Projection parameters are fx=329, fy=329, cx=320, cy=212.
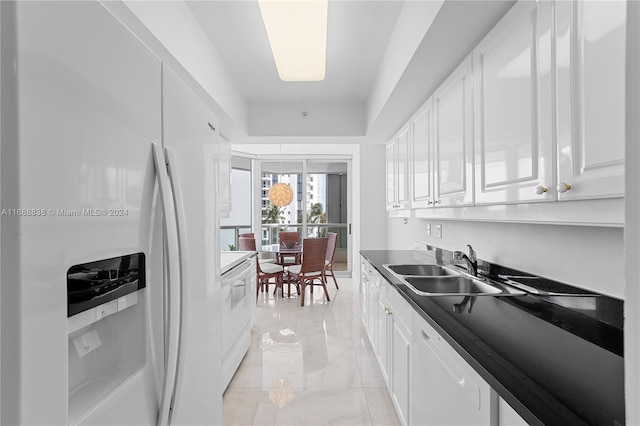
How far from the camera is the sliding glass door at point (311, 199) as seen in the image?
6539 mm

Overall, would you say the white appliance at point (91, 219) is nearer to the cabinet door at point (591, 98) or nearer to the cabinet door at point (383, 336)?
the cabinet door at point (591, 98)

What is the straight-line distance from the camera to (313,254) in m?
4.63

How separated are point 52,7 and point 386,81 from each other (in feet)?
8.21

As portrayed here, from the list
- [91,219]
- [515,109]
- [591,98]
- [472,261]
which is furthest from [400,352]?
[91,219]

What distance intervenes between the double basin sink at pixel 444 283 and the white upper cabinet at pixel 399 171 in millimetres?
624

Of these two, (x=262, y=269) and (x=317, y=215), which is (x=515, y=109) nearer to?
(x=262, y=269)

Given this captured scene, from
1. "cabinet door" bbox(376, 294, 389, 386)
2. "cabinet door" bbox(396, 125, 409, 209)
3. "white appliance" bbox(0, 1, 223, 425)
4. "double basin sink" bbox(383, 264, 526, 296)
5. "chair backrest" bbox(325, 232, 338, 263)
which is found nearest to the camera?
"white appliance" bbox(0, 1, 223, 425)

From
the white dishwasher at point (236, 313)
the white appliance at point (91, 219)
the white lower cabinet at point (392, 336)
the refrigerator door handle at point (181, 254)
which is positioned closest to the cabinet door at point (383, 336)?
the white lower cabinet at point (392, 336)

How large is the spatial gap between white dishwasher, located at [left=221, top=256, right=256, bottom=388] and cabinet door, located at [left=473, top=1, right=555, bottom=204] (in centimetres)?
177

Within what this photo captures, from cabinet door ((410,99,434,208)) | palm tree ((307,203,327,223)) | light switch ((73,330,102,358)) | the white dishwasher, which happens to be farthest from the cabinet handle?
palm tree ((307,203,327,223))

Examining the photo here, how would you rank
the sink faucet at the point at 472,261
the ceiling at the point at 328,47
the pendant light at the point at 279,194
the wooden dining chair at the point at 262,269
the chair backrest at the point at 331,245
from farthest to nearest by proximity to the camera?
the pendant light at the point at 279,194 → the chair backrest at the point at 331,245 → the wooden dining chair at the point at 262,269 → the ceiling at the point at 328,47 → the sink faucet at the point at 472,261

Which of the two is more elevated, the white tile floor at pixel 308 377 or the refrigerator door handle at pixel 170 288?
the refrigerator door handle at pixel 170 288

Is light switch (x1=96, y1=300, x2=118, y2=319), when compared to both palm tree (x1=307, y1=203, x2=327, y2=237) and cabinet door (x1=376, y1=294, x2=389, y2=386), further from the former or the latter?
palm tree (x1=307, y1=203, x2=327, y2=237)

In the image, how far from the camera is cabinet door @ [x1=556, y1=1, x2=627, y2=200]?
2.70 ft
